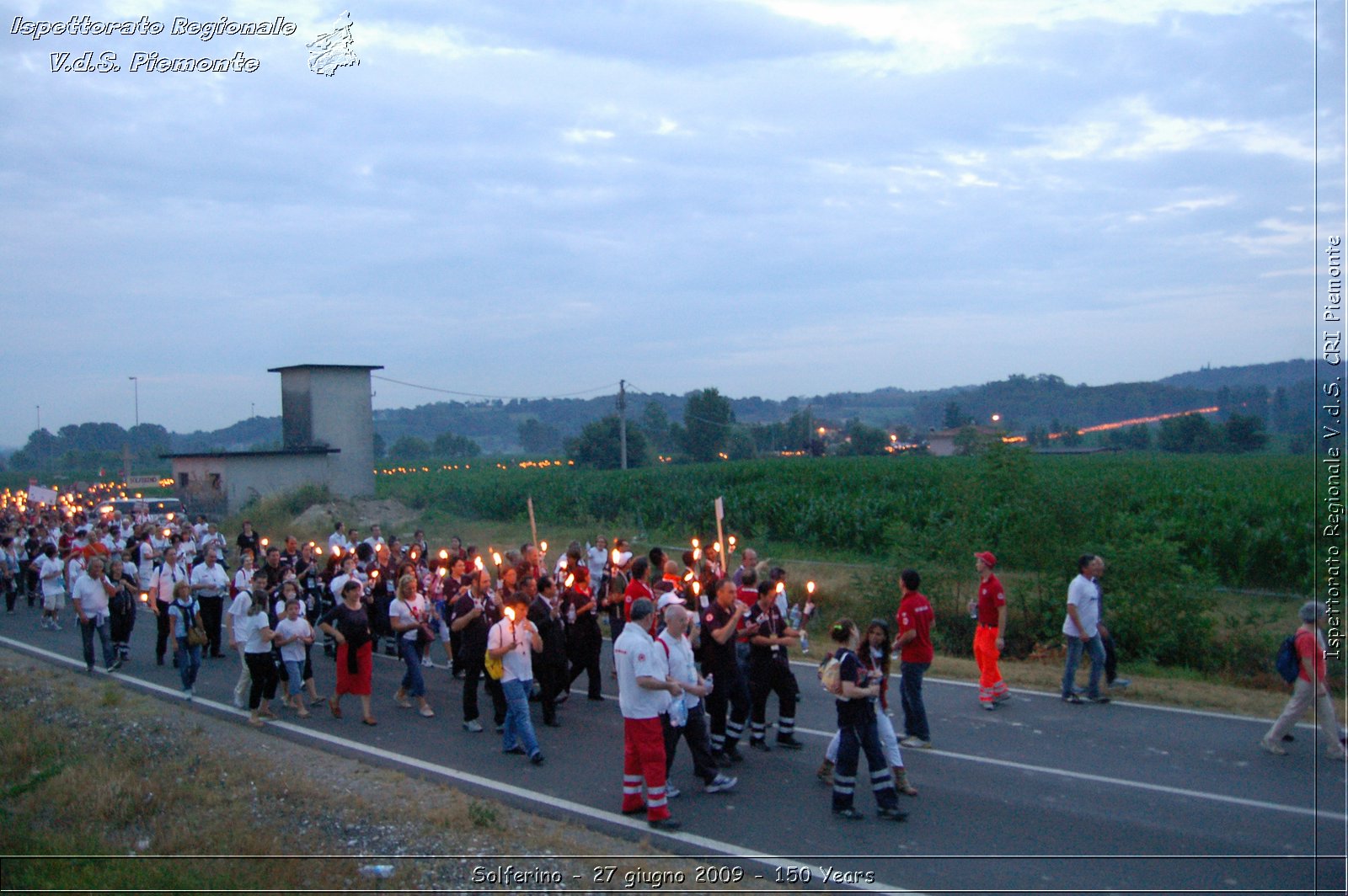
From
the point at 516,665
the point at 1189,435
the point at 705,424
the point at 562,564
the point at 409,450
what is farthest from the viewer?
the point at 409,450

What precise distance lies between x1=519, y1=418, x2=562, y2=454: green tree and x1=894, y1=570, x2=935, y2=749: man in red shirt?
10981cm

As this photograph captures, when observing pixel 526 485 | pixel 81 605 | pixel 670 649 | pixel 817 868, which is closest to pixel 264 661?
pixel 81 605

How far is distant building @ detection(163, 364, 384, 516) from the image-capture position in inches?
1553

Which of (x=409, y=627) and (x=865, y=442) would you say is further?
(x=865, y=442)

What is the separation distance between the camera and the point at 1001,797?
7930mm

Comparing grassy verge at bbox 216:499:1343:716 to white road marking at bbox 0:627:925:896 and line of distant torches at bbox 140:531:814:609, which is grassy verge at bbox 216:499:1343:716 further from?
white road marking at bbox 0:627:925:896

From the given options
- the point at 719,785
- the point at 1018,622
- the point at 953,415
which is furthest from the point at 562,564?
the point at 953,415

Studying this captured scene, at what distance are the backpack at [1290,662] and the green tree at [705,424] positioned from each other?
55958mm

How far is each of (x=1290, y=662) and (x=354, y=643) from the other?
9660 mm

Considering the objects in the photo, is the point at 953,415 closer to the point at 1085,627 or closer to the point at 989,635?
the point at 1085,627

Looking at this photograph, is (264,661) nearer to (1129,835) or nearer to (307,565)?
(307,565)

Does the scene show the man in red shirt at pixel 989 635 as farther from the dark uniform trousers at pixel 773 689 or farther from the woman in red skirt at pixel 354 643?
the woman in red skirt at pixel 354 643

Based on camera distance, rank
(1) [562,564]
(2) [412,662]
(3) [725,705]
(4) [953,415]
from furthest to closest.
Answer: (4) [953,415], (1) [562,564], (2) [412,662], (3) [725,705]

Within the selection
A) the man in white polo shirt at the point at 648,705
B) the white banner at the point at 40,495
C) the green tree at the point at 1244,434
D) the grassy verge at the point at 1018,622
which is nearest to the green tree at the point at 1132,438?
the green tree at the point at 1244,434
